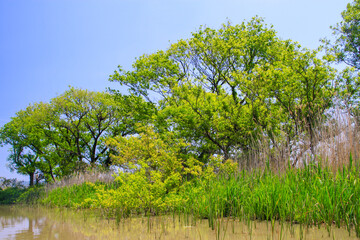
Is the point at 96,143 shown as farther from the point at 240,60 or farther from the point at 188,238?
the point at 188,238

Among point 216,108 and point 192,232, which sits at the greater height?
point 216,108

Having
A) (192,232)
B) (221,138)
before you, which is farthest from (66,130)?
(192,232)

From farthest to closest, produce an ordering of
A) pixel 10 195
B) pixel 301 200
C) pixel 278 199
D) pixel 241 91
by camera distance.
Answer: pixel 10 195
pixel 241 91
pixel 301 200
pixel 278 199

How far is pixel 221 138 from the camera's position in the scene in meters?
14.8

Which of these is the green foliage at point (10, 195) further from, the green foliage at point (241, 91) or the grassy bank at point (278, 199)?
the grassy bank at point (278, 199)

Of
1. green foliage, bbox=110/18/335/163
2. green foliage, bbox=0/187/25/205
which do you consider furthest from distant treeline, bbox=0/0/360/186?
green foliage, bbox=0/187/25/205

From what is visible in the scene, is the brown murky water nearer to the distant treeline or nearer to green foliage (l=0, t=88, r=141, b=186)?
the distant treeline

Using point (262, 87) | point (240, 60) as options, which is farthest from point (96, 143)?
point (262, 87)

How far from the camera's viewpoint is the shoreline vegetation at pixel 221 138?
5.41 meters

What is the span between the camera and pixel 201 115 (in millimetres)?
13656

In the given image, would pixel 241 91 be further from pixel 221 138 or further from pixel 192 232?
pixel 192 232

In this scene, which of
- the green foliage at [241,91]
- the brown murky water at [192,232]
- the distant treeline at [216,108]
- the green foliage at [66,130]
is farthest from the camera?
the green foliage at [66,130]

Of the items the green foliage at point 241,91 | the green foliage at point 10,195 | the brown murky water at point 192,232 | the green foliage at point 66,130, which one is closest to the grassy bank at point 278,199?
the brown murky water at point 192,232

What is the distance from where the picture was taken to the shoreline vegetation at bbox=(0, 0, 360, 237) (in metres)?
5.41
